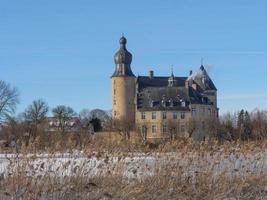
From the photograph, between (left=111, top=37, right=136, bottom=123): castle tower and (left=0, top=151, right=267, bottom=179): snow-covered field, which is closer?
(left=0, top=151, right=267, bottom=179): snow-covered field

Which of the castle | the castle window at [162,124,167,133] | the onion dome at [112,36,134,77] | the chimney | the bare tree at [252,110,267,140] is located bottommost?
the bare tree at [252,110,267,140]

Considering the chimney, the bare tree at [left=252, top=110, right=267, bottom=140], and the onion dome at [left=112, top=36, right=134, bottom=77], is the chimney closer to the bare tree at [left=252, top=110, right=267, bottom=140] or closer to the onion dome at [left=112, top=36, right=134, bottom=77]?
the onion dome at [left=112, top=36, right=134, bottom=77]

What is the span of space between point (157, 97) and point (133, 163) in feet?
316

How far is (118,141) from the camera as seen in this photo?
11.1 m

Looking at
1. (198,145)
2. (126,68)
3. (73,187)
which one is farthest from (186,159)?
(126,68)

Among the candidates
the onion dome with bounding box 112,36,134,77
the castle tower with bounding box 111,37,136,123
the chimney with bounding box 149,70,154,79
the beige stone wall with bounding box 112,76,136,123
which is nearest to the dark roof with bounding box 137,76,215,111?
the chimney with bounding box 149,70,154,79

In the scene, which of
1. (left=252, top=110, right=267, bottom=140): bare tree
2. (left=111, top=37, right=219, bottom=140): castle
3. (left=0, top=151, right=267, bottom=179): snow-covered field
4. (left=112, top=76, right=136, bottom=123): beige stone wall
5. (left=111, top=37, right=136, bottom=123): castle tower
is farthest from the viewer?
(left=111, top=37, right=136, bottom=123): castle tower

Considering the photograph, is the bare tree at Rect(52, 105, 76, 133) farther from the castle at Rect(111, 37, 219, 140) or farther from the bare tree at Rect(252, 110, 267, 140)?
the bare tree at Rect(252, 110, 267, 140)

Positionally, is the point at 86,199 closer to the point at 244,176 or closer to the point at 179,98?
the point at 244,176

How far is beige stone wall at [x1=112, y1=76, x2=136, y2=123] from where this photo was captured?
106 meters

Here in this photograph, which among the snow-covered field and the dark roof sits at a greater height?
the dark roof

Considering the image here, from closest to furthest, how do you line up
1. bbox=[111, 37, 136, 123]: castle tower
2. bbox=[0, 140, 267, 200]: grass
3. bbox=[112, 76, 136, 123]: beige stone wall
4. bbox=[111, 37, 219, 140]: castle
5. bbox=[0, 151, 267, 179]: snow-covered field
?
bbox=[0, 140, 267, 200]: grass
bbox=[0, 151, 267, 179]: snow-covered field
bbox=[111, 37, 219, 140]: castle
bbox=[112, 76, 136, 123]: beige stone wall
bbox=[111, 37, 136, 123]: castle tower

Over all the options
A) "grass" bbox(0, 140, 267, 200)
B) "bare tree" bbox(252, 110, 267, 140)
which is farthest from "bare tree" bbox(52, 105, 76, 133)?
"grass" bbox(0, 140, 267, 200)

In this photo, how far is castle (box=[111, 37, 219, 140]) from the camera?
104 m
